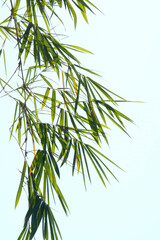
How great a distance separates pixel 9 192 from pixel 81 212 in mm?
1607

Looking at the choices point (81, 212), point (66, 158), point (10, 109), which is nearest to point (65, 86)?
point (66, 158)

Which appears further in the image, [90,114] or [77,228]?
[77,228]

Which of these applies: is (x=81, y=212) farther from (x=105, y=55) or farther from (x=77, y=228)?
(x=105, y=55)

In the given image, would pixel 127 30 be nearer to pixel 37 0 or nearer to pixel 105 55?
pixel 105 55

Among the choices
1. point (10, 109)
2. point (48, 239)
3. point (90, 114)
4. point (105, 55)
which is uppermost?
point (105, 55)

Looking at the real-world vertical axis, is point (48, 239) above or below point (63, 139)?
below

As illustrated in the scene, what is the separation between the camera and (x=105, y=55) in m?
9.48

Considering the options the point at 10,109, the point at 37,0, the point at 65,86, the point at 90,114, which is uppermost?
the point at 10,109

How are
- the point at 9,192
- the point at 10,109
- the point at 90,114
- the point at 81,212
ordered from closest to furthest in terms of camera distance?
the point at 90,114 → the point at 10,109 → the point at 9,192 → the point at 81,212

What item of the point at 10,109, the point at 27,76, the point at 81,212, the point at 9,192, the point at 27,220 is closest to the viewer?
the point at 27,220

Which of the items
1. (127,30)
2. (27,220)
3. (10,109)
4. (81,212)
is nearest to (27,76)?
(27,220)

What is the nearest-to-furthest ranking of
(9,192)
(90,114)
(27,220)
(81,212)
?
1. (27,220)
2. (90,114)
3. (9,192)
4. (81,212)

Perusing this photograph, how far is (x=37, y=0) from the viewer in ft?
7.63

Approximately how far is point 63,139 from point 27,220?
0.40 m
